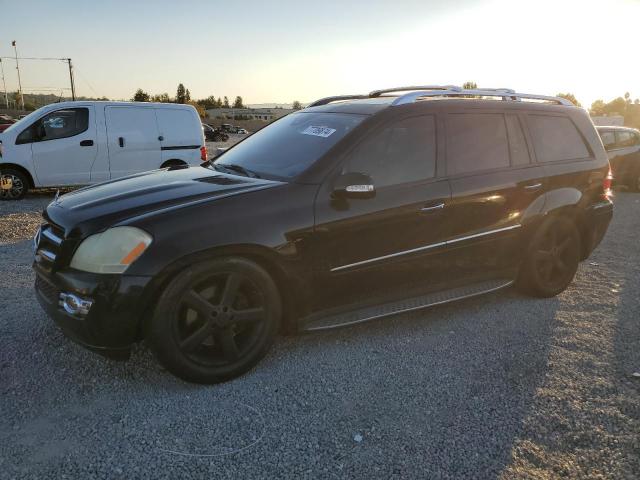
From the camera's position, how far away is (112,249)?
9.37 feet

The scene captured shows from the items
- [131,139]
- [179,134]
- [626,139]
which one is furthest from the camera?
[626,139]

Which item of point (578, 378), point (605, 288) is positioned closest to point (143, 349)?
point (578, 378)

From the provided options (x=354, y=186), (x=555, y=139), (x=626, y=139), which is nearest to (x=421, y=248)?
(x=354, y=186)

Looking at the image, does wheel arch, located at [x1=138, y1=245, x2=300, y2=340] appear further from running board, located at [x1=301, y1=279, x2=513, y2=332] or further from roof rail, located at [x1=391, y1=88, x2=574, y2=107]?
roof rail, located at [x1=391, y1=88, x2=574, y2=107]

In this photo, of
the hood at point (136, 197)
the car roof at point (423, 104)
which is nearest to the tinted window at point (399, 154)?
the car roof at point (423, 104)

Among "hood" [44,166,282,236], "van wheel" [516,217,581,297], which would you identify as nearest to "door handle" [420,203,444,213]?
"hood" [44,166,282,236]

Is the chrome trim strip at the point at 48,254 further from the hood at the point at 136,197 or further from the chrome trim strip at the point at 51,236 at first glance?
the hood at the point at 136,197

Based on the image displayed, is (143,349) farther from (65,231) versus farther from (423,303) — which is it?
(423,303)

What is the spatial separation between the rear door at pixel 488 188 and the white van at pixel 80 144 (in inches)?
303

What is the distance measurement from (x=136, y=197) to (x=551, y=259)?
138 inches

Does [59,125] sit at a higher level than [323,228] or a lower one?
higher

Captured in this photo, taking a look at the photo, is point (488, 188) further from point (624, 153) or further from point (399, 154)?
point (624, 153)

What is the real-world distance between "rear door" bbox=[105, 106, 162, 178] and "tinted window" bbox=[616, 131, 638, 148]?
34.4 ft

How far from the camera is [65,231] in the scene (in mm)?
3041
